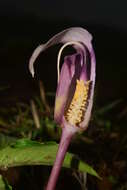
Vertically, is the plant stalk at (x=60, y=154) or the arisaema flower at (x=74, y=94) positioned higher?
the arisaema flower at (x=74, y=94)

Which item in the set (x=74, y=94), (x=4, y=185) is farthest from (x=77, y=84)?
(x=4, y=185)

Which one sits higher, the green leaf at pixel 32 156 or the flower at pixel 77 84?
the flower at pixel 77 84

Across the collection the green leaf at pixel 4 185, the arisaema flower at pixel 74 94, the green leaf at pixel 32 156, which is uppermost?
the arisaema flower at pixel 74 94

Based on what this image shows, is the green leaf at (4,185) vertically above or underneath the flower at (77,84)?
underneath

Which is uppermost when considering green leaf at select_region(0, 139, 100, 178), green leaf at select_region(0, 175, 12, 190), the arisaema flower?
the arisaema flower

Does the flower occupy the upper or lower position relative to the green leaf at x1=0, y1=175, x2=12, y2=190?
upper

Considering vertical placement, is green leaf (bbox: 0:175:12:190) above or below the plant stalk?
below

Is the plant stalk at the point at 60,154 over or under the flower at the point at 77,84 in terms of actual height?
under

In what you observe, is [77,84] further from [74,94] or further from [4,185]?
[4,185]
